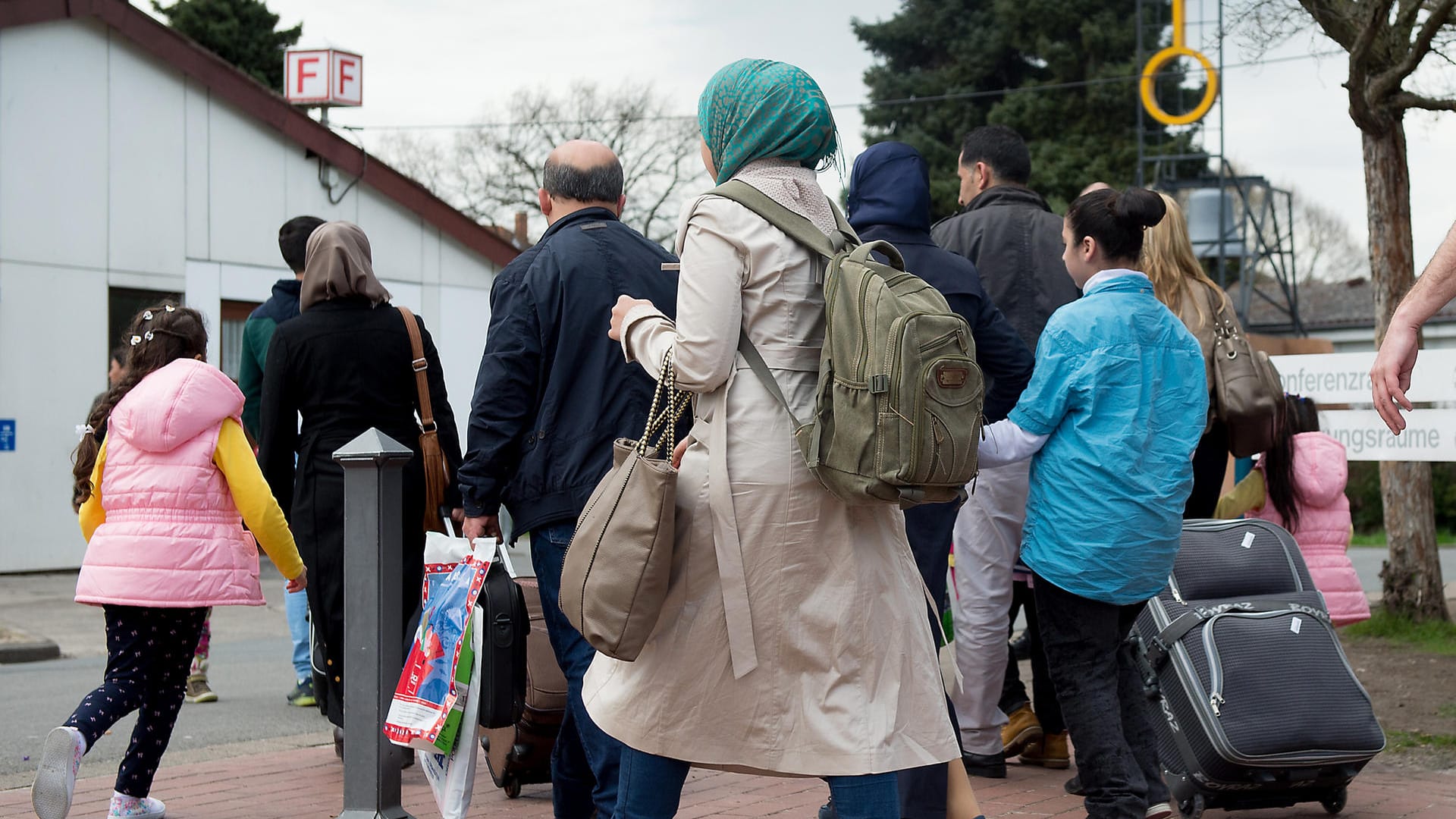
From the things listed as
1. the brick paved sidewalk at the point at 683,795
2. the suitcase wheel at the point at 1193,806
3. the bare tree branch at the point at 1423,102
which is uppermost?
the bare tree branch at the point at 1423,102

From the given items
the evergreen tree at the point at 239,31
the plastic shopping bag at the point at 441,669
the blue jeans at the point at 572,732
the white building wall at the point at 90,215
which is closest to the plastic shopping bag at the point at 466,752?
the plastic shopping bag at the point at 441,669

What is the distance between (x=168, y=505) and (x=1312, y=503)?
4.10 metres

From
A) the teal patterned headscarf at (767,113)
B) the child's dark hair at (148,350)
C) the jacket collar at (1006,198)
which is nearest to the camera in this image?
the teal patterned headscarf at (767,113)

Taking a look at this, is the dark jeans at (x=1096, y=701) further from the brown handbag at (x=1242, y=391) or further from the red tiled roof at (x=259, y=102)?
the red tiled roof at (x=259, y=102)

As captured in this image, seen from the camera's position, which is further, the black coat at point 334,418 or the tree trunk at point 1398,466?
the tree trunk at point 1398,466

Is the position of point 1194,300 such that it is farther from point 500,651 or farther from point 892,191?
point 500,651

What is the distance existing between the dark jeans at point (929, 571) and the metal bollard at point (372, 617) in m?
1.48

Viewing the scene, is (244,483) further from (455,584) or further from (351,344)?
(455,584)

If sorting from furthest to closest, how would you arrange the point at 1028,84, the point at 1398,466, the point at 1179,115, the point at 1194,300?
the point at 1028,84 → the point at 1179,115 → the point at 1398,466 → the point at 1194,300

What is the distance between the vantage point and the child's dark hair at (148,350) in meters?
4.84

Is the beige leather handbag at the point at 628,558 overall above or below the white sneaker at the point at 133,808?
above

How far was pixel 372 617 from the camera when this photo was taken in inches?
168

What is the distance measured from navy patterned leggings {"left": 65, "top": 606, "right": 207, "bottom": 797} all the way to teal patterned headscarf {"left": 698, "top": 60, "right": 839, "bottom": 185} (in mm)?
2694

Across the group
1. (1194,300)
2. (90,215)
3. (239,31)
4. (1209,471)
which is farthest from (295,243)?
(239,31)
